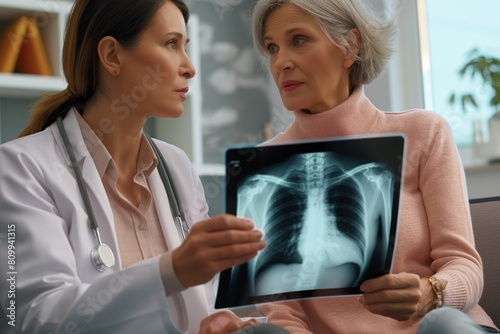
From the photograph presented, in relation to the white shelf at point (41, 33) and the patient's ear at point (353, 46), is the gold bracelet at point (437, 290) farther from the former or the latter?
the white shelf at point (41, 33)

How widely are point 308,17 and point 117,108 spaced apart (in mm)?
519

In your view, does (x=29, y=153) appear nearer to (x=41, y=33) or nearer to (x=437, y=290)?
(x=437, y=290)

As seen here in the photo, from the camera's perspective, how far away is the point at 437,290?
1.44 meters

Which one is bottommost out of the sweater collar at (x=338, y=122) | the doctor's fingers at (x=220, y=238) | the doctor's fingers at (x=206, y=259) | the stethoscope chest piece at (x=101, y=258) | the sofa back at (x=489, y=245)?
the sofa back at (x=489, y=245)

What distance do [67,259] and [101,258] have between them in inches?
3.0

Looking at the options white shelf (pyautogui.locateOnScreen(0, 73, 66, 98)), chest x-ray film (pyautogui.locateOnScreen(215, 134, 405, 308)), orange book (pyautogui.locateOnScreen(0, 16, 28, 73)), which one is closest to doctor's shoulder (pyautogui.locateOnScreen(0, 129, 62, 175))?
chest x-ray film (pyautogui.locateOnScreen(215, 134, 405, 308))

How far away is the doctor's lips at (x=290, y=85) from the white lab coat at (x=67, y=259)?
15.0 inches

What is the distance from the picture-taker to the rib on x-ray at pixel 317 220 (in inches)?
49.4

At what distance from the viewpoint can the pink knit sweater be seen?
1.52 m

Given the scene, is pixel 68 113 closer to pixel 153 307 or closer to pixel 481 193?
pixel 153 307

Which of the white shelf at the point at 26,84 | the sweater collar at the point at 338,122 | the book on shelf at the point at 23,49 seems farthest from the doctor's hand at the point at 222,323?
the book on shelf at the point at 23,49

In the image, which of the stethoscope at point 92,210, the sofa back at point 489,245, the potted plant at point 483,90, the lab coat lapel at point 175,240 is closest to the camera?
the stethoscope at point 92,210

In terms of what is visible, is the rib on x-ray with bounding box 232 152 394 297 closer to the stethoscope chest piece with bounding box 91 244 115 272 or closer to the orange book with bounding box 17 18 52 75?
the stethoscope chest piece with bounding box 91 244 115 272

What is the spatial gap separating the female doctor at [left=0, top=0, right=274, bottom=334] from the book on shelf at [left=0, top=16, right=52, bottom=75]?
1.64 meters
